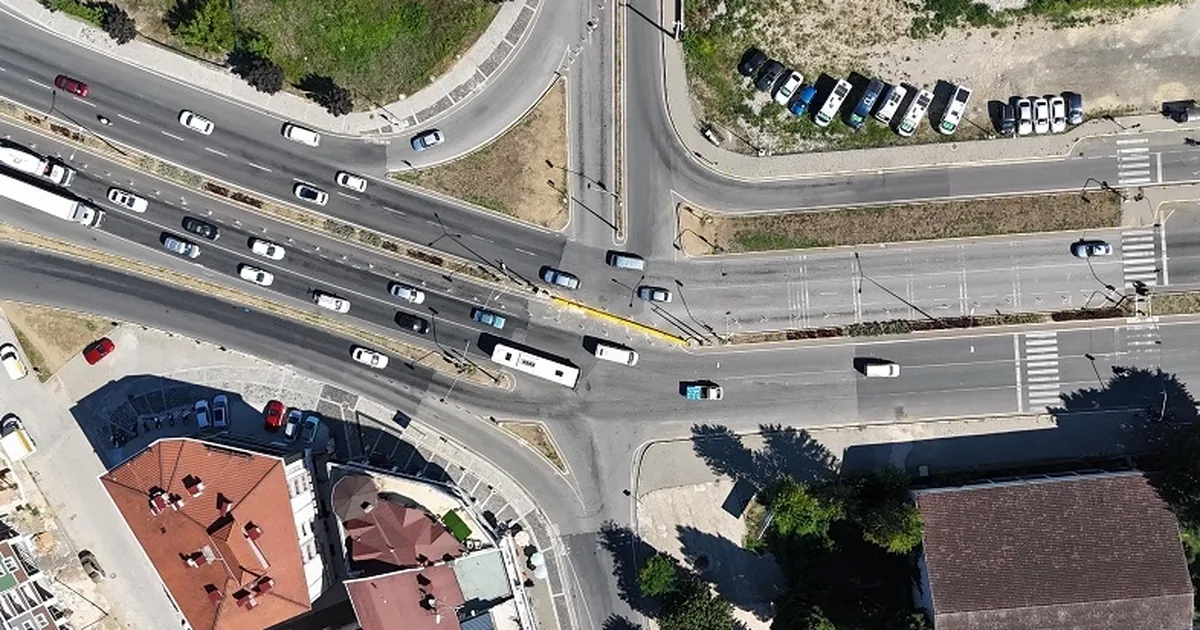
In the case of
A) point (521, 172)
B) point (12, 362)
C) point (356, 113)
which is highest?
point (356, 113)

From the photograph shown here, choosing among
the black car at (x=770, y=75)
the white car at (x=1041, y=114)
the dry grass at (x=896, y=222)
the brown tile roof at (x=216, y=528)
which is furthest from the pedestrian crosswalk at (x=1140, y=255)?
the brown tile roof at (x=216, y=528)

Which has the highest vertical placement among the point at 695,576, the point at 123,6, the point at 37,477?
the point at 123,6

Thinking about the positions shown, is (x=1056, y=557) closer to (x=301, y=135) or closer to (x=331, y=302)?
(x=331, y=302)

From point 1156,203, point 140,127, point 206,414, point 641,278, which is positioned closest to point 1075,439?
point 1156,203

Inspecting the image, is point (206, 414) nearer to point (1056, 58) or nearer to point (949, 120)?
point (949, 120)

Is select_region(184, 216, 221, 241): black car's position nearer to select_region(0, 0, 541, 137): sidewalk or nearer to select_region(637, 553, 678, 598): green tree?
select_region(0, 0, 541, 137): sidewalk

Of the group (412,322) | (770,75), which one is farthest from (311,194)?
(770,75)
